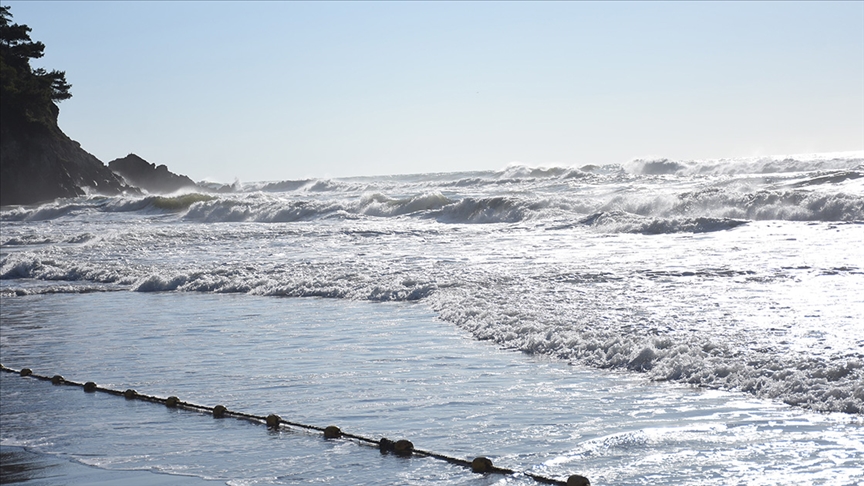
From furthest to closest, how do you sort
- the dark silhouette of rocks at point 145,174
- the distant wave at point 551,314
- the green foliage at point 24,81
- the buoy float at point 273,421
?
the dark silhouette of rocks at point 145,174 → the green foliage at point 24,81 → the distant wave at point 551,314 → the buoy float at point 273,421

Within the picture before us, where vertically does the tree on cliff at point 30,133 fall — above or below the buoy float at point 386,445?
above

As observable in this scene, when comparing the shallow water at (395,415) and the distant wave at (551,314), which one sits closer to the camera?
the shallow water at (395,415)

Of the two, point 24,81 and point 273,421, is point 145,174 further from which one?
point 273,421

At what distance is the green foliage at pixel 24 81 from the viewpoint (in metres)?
51.8

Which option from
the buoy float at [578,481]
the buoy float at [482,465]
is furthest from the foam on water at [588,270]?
the buoy float at [482,465]

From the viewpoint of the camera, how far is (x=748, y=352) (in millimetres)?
6781

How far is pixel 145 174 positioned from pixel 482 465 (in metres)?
74.7

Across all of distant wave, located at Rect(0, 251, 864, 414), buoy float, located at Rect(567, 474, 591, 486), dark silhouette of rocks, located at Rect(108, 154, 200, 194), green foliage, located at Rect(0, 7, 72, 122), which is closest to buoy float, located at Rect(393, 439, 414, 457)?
buoy float, located at Rect(567, 474, 591, 486)

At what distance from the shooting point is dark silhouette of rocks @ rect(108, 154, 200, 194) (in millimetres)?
73125

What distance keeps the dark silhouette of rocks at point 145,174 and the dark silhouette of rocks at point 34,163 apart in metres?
16.2

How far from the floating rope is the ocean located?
6 centimetres

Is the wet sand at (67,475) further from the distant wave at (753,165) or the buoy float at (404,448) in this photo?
the distant wave at (753,165)

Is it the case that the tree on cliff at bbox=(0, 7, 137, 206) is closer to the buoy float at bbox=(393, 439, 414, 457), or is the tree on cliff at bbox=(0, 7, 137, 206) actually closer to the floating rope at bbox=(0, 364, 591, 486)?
the floating rope at bbox=(0, 364, 591, 486)

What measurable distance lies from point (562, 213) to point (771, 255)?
13.5 m
